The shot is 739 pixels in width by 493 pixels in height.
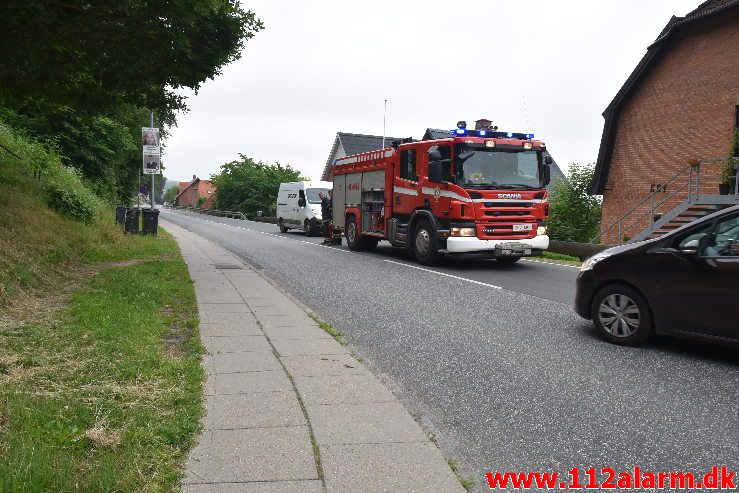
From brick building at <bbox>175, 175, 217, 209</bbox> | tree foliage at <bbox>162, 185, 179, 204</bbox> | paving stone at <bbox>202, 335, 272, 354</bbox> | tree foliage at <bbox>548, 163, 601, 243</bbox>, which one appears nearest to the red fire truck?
paving stone at <bbox>202, 335, 272, 354</bbox>

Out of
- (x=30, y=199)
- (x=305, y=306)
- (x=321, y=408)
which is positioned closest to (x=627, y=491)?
(x=321, y=408)

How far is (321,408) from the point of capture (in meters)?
3.91

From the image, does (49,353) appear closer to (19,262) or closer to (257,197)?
(19,262)

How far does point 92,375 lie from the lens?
4.30 metres

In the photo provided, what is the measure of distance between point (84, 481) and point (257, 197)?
60535 millimetres

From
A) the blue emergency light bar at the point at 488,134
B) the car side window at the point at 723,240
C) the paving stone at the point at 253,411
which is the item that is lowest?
the paving stone at the point at 253,411

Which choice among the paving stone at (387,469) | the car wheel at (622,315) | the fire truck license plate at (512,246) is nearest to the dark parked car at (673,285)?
the car wheel at (622,315)

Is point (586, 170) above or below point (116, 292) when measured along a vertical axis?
above

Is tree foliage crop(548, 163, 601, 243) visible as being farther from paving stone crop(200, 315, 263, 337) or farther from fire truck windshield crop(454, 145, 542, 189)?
paving stone crop(200, 315, 263, 337)

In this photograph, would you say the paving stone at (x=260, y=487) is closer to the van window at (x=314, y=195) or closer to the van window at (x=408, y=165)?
the van window at (x=408, y=165)

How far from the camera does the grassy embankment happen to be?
2.90m

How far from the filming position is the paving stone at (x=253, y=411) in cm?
358

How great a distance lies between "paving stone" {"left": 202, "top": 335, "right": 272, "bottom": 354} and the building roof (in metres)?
17.4

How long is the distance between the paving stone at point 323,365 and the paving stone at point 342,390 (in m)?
0.13
